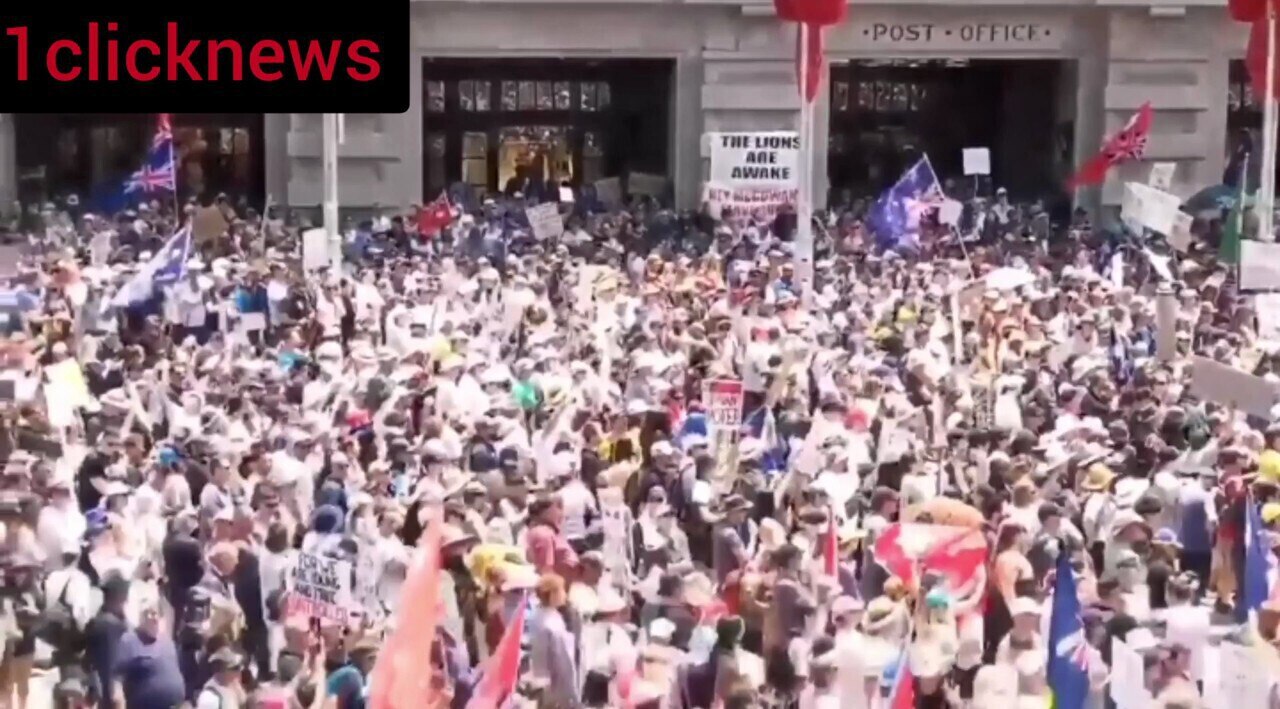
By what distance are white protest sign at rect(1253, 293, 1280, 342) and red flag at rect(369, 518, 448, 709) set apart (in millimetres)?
8390

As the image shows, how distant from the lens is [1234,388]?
1280cm

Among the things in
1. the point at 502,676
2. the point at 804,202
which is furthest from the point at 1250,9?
the point at 502,676

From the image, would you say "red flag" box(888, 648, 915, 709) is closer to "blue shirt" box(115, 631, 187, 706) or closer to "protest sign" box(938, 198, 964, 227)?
"blue shirt" box(115, 631, 187, 706)

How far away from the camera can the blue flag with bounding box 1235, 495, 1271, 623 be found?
10398 millimetres

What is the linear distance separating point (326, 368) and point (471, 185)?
19954 millimetres

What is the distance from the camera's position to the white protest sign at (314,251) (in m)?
21.1

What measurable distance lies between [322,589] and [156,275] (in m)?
9.64

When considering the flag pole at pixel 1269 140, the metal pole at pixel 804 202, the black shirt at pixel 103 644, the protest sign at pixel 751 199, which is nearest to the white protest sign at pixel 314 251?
the metal pole at pixel 804 202

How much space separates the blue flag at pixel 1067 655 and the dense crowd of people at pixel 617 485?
6 centimetres

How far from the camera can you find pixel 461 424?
14516mm

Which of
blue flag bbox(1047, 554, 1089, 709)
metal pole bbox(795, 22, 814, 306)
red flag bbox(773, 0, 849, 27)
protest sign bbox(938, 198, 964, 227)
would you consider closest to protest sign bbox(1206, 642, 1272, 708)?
blue flag bbox(1047, 554, 1089, 709)

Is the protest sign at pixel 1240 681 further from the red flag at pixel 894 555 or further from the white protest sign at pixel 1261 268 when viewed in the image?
the white protest sign at pixel 1261 268

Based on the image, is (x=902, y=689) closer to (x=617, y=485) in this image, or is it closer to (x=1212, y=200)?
(x=617, y=485)

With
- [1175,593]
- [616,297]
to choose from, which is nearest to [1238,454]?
[1175,593]
